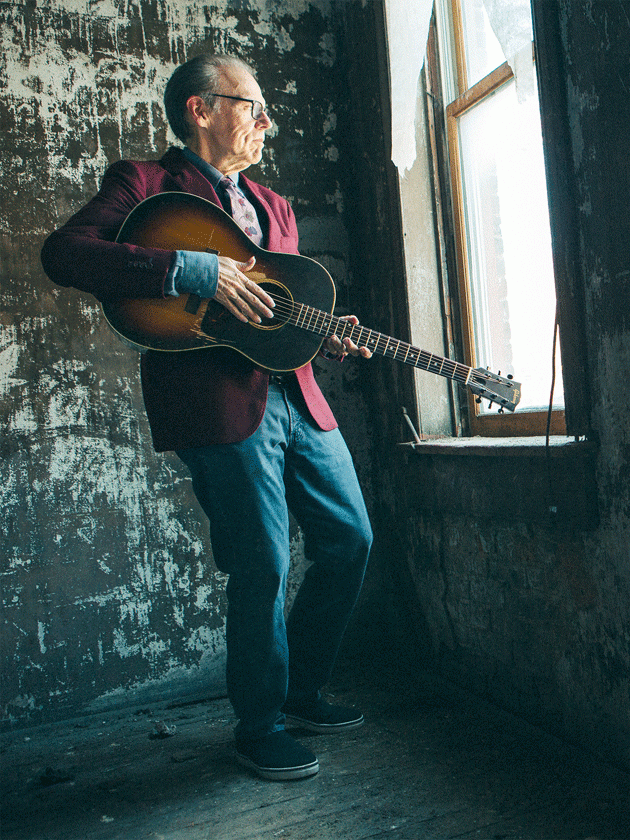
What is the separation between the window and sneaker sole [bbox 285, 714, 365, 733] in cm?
104

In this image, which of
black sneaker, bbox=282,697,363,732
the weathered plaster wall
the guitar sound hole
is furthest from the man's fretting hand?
black sneaker, bbox=282,697,363,732

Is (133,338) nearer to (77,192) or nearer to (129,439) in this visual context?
(129,439)

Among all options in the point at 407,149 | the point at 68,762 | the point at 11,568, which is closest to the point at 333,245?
the point at 407,149

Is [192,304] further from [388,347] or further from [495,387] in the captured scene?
[495,387]

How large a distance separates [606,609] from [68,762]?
1559mm

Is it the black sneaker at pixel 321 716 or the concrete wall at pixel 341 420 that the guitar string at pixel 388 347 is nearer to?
the concrete wall at pixel 341 420

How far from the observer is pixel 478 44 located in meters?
2.28

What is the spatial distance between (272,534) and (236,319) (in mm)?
571

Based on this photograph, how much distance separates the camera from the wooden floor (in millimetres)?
1461

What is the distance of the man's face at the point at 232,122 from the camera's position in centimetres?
187

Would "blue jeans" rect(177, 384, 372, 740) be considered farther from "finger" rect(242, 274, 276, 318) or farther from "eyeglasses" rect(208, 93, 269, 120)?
"eyeglasses" rect(208, 93, 269, 120)

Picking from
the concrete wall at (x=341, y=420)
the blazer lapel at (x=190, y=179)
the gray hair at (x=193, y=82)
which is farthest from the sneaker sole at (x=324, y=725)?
the gray hair at (x=193, y=82)

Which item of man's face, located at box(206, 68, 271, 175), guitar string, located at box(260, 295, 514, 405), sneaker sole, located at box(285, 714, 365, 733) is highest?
man's face, located at box(206, 68, 271, 175)

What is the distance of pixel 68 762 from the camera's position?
193cm
